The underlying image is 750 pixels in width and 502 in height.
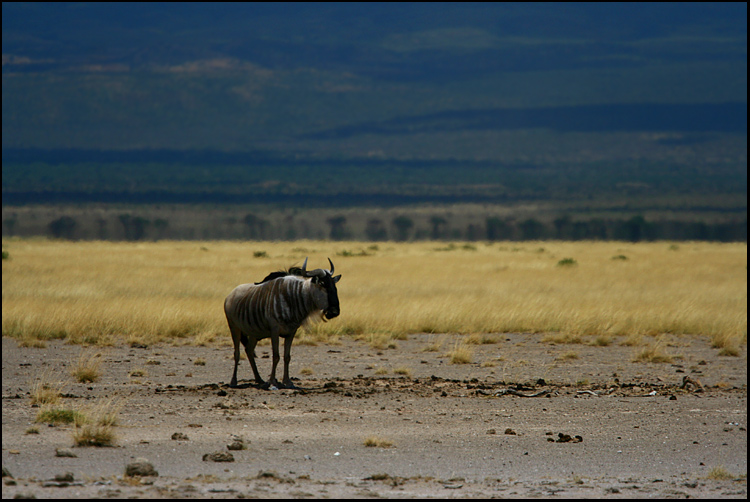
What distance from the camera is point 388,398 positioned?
1362cm

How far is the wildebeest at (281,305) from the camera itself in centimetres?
1344

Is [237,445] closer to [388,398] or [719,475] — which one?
[388,398]

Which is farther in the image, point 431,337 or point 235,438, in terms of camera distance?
point 431,337

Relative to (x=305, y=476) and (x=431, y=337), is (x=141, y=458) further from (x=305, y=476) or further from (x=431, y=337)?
(x=431, y=337)

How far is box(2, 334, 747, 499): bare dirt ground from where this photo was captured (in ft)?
28.6

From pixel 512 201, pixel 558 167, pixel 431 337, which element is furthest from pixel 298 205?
pixel 431 337

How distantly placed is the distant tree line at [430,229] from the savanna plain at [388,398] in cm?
7395

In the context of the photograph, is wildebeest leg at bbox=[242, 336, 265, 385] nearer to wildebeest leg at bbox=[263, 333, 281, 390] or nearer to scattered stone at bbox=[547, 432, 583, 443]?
wildebeest leg at bbox=[263, 333, 281, 390]

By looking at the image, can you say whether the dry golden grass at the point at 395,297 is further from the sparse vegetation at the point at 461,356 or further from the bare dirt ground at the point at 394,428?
the sparse vegetation at the point at 461,356

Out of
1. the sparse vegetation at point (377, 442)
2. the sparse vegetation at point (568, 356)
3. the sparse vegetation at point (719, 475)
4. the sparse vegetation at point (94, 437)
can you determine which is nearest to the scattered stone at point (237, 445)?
the sparse vegetation at point (94, 437)

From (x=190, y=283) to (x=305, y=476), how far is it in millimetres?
24110

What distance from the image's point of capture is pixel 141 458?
29.9 feet

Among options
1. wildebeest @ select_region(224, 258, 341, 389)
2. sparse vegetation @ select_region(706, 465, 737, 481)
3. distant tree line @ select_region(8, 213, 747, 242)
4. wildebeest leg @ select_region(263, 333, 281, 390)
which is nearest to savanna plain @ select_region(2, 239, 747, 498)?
sparse vegetation @ select_region(706, 465, 737, 481)

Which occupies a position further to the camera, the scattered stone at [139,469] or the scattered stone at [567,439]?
the scattered stone at [567,439]
